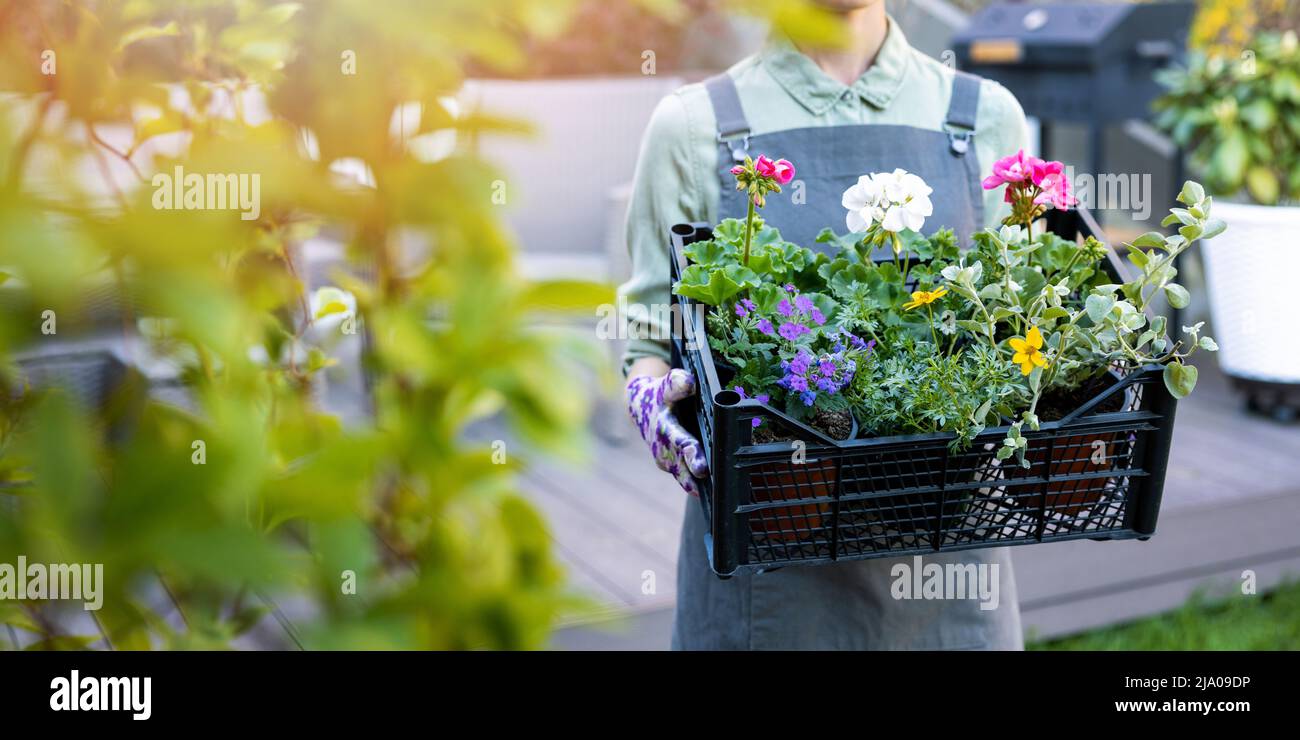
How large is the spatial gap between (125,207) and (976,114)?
116 centimetres

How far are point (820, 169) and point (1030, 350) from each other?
0.44 metres

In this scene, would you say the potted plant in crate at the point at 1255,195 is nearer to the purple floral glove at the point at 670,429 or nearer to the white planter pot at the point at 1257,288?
the white planter pot at the point at 1257,288

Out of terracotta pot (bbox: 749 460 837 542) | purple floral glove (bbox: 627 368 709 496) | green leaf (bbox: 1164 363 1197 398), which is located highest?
green leaf (bbox: 1164 363 1197 398)

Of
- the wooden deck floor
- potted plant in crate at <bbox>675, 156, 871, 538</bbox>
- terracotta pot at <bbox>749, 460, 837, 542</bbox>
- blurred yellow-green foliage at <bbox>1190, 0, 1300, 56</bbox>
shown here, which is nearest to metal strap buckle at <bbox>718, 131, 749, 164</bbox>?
potted plant in crate at <bbox>675, 156, 871, 538</bbox>

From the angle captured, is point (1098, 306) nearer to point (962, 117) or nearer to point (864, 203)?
point (864, 203)

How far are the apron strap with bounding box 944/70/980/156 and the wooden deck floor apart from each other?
4.05 feet

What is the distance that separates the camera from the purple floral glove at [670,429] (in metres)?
1.03

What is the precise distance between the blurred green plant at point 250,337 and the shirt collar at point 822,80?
87cm

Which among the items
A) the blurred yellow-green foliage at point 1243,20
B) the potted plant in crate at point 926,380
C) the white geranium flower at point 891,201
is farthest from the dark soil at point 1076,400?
the blurred yellow-green foliage at point 1243,20

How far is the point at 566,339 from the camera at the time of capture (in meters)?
0.41

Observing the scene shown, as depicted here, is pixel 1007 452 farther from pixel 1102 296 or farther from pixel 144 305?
pixel 144 305

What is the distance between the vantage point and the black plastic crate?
950 millimetres

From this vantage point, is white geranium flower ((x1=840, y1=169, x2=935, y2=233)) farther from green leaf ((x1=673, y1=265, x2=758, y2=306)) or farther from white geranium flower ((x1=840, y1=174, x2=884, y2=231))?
green leaf ((x1=673, y1=265, x2=758, y2=306))
